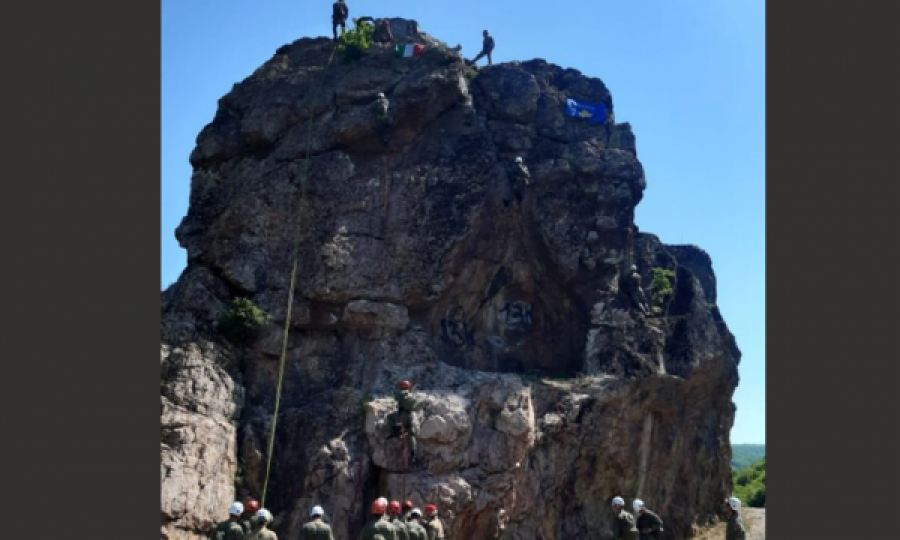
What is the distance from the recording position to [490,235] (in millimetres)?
29766

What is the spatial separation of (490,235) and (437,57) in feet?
24.3

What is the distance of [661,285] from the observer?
32.1 m

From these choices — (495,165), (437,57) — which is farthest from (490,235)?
(437,57)

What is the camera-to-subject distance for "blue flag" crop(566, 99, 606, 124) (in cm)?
3266

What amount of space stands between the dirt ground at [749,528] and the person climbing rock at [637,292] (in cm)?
780

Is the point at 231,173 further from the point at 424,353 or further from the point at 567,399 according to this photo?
the point at 567,399

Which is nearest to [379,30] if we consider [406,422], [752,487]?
[406,422]

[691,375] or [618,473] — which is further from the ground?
[691,375]

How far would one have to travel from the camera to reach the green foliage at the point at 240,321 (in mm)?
26172

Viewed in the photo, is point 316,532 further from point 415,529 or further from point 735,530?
point 735,530


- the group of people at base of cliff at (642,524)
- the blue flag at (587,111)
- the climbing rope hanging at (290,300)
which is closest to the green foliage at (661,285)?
the blue flag at (587,111)

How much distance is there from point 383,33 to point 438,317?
40.3 feet

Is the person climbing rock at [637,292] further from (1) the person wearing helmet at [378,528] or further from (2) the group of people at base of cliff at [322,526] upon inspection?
(1) the person wearing helmet at [378,528]

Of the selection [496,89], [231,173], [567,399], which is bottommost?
[567,399]
